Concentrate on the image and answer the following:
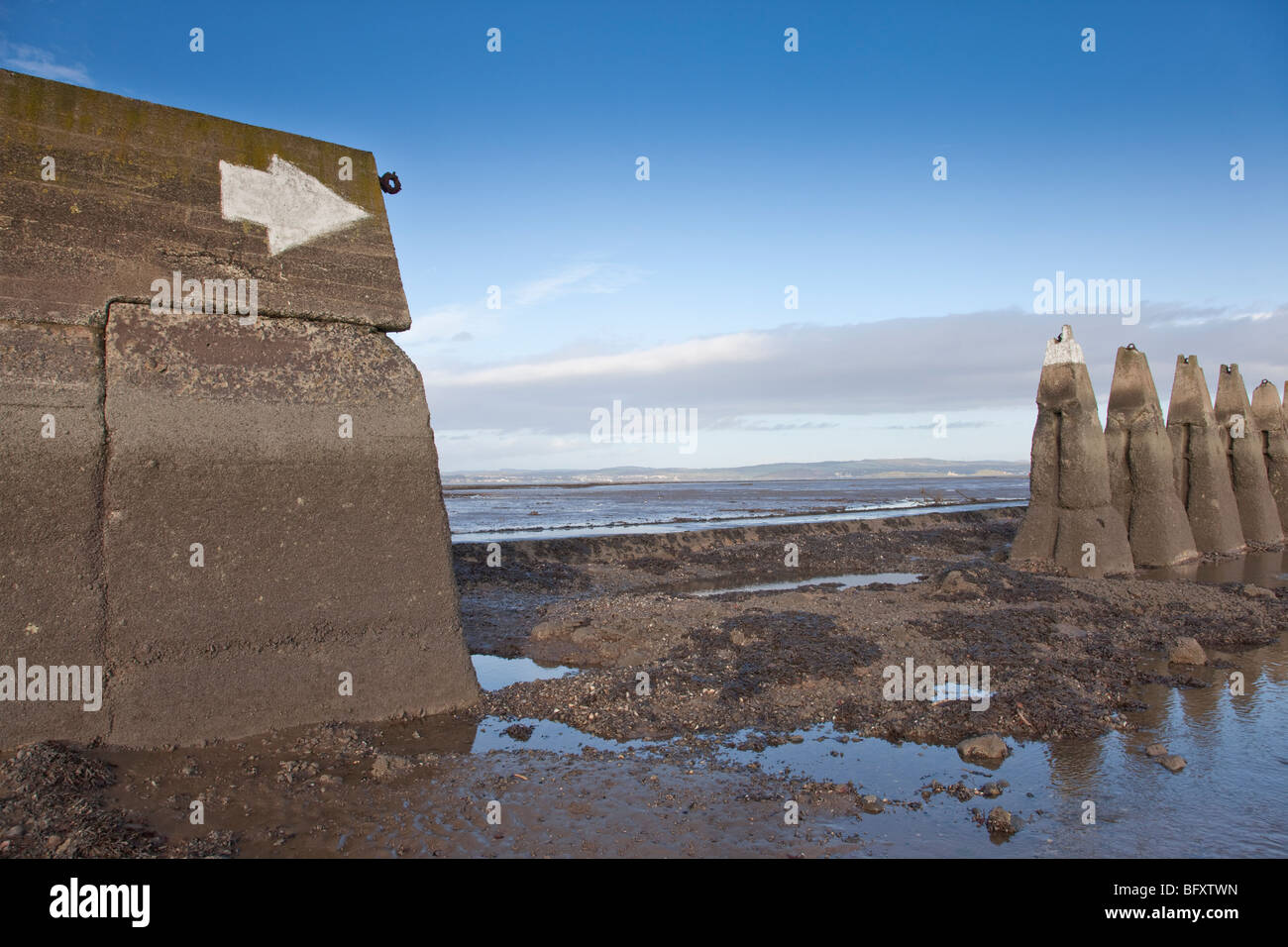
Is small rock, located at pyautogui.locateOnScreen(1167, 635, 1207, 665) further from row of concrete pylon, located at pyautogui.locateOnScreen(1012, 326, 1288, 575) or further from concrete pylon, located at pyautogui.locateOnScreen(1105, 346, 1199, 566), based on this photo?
concrete pylon, located at pyautogui.locateOnScreen(1105, 346, 1199, 566)

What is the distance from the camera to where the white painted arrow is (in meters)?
6.25

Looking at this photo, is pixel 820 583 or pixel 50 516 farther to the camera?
pixel 820 583

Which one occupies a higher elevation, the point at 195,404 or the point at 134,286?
the point at 134,286

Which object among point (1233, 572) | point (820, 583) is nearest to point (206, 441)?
point (820, 583)

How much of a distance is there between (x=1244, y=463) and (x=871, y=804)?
75.9 feet

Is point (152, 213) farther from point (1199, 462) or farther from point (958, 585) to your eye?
point (1199, 462)

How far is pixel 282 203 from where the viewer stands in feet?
21.1

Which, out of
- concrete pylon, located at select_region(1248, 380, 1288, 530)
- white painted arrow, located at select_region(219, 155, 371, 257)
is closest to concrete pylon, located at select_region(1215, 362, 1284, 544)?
concrete pylon, located at select_region(1248, 380, 1288, 530)

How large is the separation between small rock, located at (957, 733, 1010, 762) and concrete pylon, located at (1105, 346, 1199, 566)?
13888 mm

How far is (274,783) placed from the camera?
5160mm

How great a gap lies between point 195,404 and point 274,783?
274 centimetres
